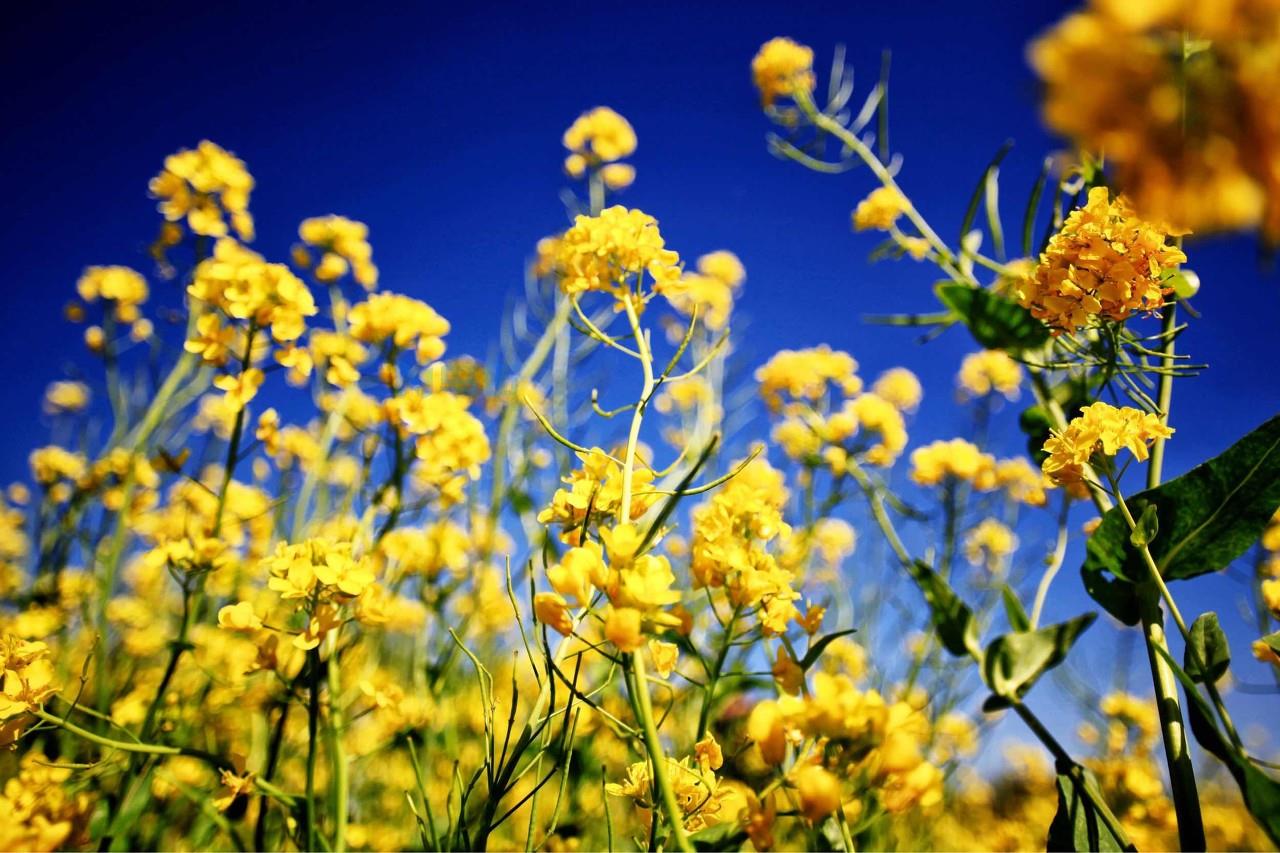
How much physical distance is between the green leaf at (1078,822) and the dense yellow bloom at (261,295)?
1.30 metres

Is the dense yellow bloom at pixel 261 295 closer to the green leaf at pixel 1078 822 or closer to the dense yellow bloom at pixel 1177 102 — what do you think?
the dense yellow bloom at pixel 1177 102

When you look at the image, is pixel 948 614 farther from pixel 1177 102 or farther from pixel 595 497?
pixel 1177 102

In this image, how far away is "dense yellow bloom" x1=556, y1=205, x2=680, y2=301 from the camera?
904 millimetres

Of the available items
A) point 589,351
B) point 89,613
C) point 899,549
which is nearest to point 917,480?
point 899,549

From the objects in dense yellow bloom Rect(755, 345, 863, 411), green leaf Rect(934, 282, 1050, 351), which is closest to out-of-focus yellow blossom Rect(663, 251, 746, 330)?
dense yellow bloom Rect(755, 345, 863, 411)

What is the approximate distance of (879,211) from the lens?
1.61 metres

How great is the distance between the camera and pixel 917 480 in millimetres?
1952

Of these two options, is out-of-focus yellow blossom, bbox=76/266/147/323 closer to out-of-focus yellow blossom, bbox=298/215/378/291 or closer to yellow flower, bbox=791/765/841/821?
out-of-focus yellow blossom, bbox=298/215/378/291

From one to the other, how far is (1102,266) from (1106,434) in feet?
0.64

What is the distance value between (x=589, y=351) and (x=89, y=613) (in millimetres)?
1490

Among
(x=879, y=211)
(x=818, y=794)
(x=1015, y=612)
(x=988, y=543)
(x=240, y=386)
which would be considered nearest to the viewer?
(x=818, y=794)

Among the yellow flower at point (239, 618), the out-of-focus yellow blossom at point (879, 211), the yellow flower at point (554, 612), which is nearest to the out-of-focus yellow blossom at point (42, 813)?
the yellow flower at point (239, 618)

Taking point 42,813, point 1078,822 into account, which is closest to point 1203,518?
point 1078,822

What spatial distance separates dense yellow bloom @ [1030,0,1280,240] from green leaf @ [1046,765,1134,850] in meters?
0.65
